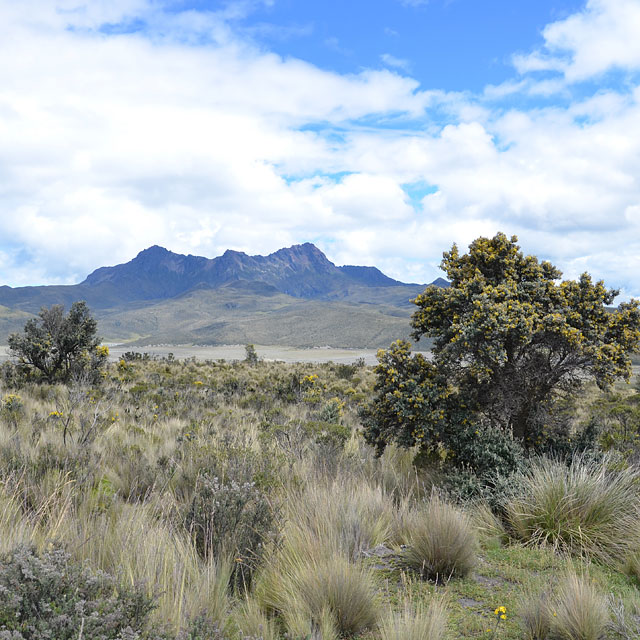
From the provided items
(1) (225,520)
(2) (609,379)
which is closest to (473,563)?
(1) (225,520)

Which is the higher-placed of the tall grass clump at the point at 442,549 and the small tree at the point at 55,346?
the small tree at the point at 55,346

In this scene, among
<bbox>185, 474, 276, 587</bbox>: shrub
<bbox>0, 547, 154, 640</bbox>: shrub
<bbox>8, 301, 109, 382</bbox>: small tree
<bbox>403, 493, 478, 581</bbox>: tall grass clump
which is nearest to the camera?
<bbox>0, 547, 154, 640</bbox>: shrub

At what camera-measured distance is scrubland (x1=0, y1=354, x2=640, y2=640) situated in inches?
98.7

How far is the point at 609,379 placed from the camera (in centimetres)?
638

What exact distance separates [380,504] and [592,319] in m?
4.18

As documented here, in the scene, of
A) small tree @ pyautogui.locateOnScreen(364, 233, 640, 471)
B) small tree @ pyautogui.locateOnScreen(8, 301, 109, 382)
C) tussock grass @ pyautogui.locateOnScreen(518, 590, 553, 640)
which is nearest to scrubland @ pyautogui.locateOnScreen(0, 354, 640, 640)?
tussock grass @ pyautogui.locateOnScreen(518, 590, 553, 640)

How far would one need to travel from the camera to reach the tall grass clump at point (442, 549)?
3.83m

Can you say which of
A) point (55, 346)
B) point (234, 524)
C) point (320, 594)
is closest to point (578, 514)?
point (320, 594)

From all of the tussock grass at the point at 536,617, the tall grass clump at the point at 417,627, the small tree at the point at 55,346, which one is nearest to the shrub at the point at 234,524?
the tall grass clump at the point at 417,627

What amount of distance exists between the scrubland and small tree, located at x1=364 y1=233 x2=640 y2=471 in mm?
801

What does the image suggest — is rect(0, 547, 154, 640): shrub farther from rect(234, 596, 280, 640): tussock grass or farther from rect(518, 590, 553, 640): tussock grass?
rect(518, 590, 553, 640): tussock grass

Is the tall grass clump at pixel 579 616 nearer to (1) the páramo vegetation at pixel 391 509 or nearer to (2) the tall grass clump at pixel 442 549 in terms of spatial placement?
(1) the páramo vegetation at pixel 391 509

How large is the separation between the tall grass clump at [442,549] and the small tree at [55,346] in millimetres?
15393

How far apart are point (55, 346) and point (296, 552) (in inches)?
643
